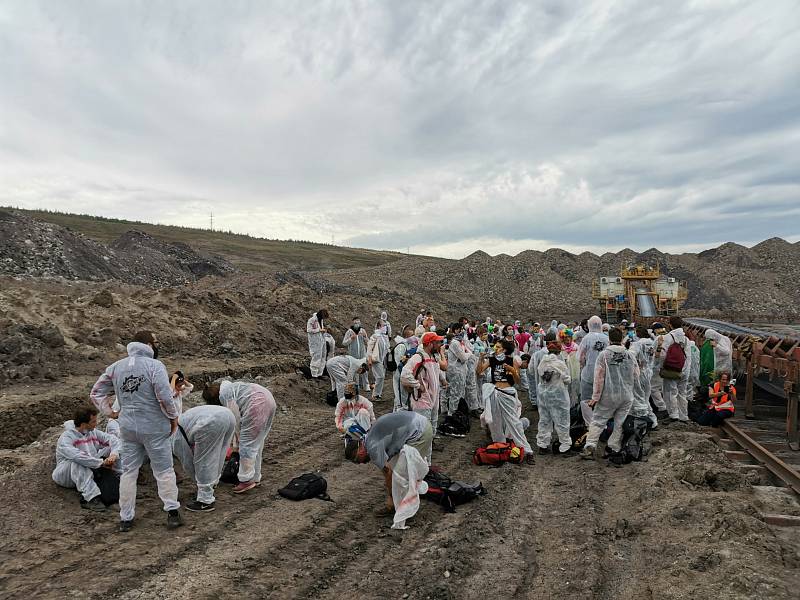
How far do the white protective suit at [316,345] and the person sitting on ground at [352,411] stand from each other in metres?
5.88

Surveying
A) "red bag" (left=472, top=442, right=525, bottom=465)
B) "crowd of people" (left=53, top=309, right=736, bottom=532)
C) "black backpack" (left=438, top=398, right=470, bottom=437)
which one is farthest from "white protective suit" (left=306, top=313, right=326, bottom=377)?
"red bag" (left=472, top=442, right=525, bottom=465)

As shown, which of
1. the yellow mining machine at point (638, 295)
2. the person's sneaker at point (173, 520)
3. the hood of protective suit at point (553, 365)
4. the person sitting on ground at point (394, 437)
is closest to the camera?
the person's sneaker at point (173, 520)

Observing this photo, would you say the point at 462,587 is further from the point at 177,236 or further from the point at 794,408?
the point at 177,236

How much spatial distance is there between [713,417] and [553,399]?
3826 millimetres

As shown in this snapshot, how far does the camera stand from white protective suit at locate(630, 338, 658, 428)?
821 centimetres

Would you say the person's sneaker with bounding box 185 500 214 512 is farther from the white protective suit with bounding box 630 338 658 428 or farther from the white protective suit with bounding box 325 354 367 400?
the white protective suit with bounding box 630 338 658 428

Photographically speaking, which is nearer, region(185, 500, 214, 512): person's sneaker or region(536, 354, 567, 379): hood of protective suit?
region(185, 500, 214, 512): person's sneaker

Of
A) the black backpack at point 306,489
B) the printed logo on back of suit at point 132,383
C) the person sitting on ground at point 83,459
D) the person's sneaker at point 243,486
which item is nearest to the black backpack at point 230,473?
the person's sneaker at point 243,486

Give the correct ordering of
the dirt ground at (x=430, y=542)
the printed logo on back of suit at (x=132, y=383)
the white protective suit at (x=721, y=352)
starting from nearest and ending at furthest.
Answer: the dirt ground at (x=430, y=542), the printed logo on back of suit at (x=132, y=383), the white protective suit at (x=721, y=352)

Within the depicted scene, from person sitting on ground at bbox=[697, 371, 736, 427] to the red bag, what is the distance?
169 inches

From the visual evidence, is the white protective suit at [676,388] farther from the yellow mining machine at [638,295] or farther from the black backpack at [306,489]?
the yellow mining machine at [638,295]

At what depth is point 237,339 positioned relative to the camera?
16.5m

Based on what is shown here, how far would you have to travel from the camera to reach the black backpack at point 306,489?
6121mm

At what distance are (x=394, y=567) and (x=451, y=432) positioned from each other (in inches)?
183
